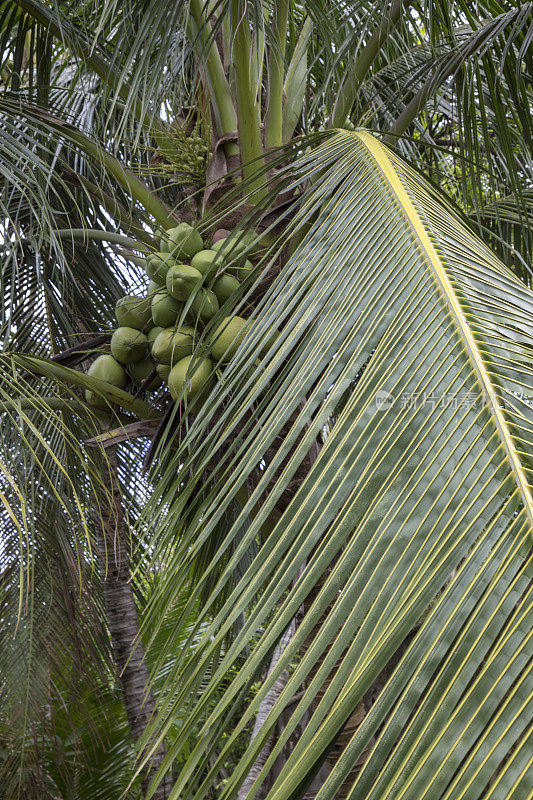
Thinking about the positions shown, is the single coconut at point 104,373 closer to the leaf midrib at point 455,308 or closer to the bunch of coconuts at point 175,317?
the bunch of coconuts at point 175,317

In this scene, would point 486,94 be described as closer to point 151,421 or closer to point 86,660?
point 151,421

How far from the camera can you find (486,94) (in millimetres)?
2521

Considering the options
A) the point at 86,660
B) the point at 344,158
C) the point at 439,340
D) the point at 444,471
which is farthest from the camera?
the point at 86,660

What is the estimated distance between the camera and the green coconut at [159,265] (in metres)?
1.39

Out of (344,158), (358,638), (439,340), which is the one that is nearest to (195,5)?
(344,158)

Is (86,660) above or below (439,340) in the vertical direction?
below

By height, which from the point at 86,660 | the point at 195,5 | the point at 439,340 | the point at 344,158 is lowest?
the point at 86,660

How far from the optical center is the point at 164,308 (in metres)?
1.39

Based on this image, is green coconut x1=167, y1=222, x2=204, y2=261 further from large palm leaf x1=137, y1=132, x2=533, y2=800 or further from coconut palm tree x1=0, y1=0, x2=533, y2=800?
large palm leaf x1=137, y1=132, x2=533, y2=800

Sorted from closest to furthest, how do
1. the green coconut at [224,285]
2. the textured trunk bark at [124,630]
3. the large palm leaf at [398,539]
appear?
the large palm leaf at [398,539] < the green coconut at [224,285] < the textured trunk bark at [124,630]

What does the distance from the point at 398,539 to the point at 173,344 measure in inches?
32.6

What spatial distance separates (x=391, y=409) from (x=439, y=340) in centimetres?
10

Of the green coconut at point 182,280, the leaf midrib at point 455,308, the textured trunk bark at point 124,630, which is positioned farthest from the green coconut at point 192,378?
the textured trunk bark at point 124,630

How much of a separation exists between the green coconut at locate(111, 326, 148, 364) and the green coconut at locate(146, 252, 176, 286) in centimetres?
12
